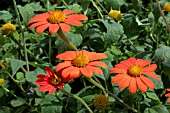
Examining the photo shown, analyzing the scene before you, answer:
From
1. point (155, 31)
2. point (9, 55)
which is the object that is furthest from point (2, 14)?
point (155, 31)

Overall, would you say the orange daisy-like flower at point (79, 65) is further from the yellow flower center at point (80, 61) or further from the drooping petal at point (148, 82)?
the drooping petal at point (148, 82)

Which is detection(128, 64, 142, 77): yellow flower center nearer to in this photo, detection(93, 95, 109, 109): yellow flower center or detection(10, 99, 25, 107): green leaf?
detection(93, 95, 109, 109): yellow flower center

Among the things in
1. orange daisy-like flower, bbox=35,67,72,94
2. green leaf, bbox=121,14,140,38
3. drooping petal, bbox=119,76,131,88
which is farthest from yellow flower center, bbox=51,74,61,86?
green leaf, bbox=121,14,140,38

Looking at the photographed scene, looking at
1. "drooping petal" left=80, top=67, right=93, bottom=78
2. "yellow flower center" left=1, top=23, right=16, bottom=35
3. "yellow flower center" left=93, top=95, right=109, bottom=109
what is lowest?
"yellow flower center" left=93, top=95, right=109, bottom=109

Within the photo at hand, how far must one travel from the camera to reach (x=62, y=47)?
5.27 ft

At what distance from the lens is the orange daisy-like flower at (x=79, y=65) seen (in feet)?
4.12

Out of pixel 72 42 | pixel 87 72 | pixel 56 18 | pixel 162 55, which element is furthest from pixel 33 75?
pixel 162 55

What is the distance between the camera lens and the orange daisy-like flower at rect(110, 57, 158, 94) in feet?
4.11

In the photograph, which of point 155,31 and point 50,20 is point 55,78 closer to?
point 50,20

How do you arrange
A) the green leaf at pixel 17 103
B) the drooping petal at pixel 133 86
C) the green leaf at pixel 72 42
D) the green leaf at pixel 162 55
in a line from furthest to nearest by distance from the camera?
the green leaf at pixel 17 103 < the green leaf at pixel 72 42 < the green leaf at pixel 162 55 < the drooping petal at pixel 133 86

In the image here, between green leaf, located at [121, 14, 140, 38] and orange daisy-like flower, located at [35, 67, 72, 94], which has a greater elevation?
green leaf, located at [121, 14, 140, 38]

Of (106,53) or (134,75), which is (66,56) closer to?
(134,75)

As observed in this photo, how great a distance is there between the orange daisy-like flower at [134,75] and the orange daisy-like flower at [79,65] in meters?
0.06

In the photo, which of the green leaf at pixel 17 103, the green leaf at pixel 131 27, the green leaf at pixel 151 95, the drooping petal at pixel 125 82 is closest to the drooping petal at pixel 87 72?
the drooping petal at pixel 125 82
